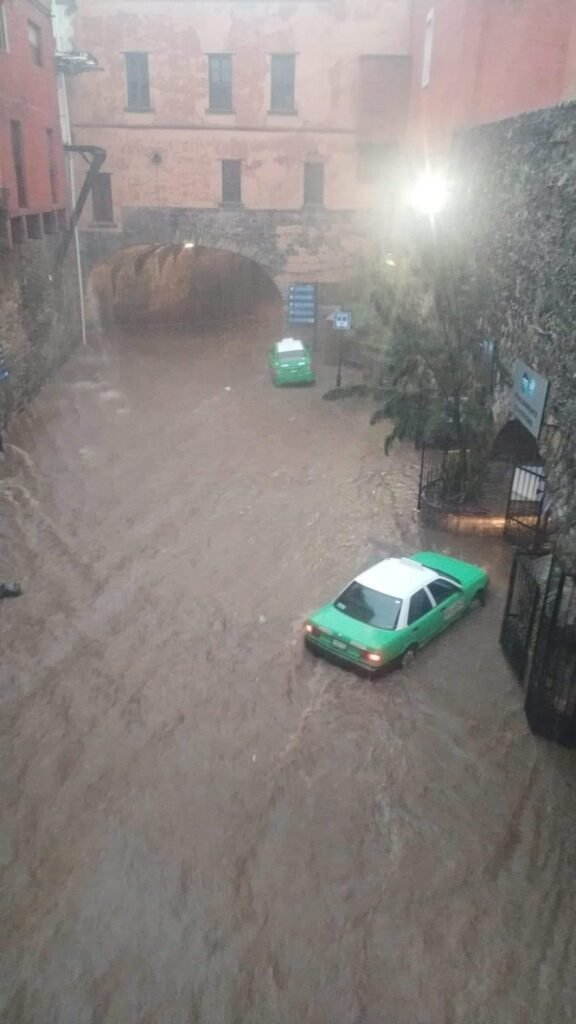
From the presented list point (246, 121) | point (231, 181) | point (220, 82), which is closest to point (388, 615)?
point (231, 181)

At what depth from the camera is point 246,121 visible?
81.6 ft

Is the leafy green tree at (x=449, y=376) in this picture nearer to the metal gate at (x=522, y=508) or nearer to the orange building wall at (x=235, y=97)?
the metal gate at (x=522, y=508)

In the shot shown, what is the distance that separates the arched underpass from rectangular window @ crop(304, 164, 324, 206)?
514cm

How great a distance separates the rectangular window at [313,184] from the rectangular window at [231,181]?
2.30 meters

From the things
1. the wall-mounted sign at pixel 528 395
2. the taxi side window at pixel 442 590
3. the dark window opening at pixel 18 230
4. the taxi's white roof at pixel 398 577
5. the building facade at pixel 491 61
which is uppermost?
the building facade at pixel 491 61

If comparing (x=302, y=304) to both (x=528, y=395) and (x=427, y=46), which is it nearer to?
(x=427, y=46)

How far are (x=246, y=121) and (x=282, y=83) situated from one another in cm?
167

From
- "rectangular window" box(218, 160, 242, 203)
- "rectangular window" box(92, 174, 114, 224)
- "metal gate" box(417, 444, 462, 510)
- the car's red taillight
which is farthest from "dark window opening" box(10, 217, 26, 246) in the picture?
the car's red taillight

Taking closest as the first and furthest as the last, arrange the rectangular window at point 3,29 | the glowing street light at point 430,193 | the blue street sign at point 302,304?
the glowing street light at point 430,193 → the rectangular window at point 3,29 → the blue street sign at point 302,304

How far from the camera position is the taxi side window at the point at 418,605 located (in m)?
10.0

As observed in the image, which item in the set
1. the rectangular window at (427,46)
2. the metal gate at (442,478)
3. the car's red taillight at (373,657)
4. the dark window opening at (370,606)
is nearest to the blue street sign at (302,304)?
the rectangular window at (427,46)

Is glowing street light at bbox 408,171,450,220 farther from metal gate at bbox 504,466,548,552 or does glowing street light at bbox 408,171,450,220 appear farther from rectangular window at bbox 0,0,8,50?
rectangular window at bbox 0,0,8,50

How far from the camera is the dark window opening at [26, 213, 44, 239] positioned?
1969cm

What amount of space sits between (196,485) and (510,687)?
8409 mm
